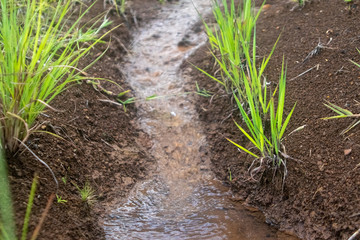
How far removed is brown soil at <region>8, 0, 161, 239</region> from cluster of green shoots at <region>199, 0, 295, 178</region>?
0.73 meters

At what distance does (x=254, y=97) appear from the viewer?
215cm

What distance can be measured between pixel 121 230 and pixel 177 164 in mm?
714

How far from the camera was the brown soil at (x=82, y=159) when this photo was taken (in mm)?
1700

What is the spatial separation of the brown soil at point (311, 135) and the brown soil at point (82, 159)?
→ 1.96 ft

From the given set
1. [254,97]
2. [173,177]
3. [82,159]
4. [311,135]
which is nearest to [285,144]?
[311,135]

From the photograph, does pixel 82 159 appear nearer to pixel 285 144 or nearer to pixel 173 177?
pixel 173 177

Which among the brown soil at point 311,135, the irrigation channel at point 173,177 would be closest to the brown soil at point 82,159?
the irrigation channel at point 173,177

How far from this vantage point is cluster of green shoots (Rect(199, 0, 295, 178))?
1.95 metres

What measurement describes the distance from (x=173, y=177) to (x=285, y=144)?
740 millimetres

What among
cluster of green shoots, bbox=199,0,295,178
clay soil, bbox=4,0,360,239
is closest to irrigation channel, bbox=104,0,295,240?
clay soil, bbox=4,0,360,239

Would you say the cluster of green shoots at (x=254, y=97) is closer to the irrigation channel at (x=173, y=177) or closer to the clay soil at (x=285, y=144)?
the clay soil at (x=285, y=144)

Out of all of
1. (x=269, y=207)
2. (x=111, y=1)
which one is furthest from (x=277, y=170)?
(x=111, y=1)

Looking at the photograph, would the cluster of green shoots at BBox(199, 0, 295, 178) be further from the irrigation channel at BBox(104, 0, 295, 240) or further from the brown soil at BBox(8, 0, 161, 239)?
the brown soil at BBox(8, 0, 161, 239)

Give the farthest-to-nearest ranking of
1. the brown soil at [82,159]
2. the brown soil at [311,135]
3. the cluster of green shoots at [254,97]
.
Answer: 1. the cluster of green shoots at [254,97]
2. the brown soil at [311,135]
3. the brown soil at [82,159]
